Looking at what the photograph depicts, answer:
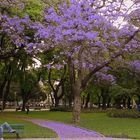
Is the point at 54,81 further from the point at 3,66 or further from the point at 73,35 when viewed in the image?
the point at 73,35

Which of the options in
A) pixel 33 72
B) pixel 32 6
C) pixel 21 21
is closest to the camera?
pixel 21 21

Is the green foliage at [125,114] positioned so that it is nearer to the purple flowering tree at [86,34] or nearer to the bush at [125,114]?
the bush at [125,114]

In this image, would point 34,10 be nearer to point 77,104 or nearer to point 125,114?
point 77,104

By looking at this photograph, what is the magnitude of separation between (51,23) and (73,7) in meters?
2.20

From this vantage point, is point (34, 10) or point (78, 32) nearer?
point (78, 32)

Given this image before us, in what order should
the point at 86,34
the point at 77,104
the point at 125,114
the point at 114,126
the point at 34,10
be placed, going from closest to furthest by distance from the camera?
1. the point at 86,34
2. the point at 114,126
3. the point at 77,104
4. the point at 34,10
5. the point at 125,114

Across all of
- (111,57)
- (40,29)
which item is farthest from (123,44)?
(40,29)

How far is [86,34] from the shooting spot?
23859 mm

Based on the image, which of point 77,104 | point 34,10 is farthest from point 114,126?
point 34,10

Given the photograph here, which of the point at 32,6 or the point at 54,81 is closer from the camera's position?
the point at 32,6

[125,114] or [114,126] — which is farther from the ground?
[125,114]

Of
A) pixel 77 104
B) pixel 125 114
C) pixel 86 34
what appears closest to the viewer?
pixel 86 34

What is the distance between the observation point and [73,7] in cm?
2422

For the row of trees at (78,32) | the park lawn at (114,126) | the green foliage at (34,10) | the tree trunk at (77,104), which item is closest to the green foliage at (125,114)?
the park lawn at (114,126)
